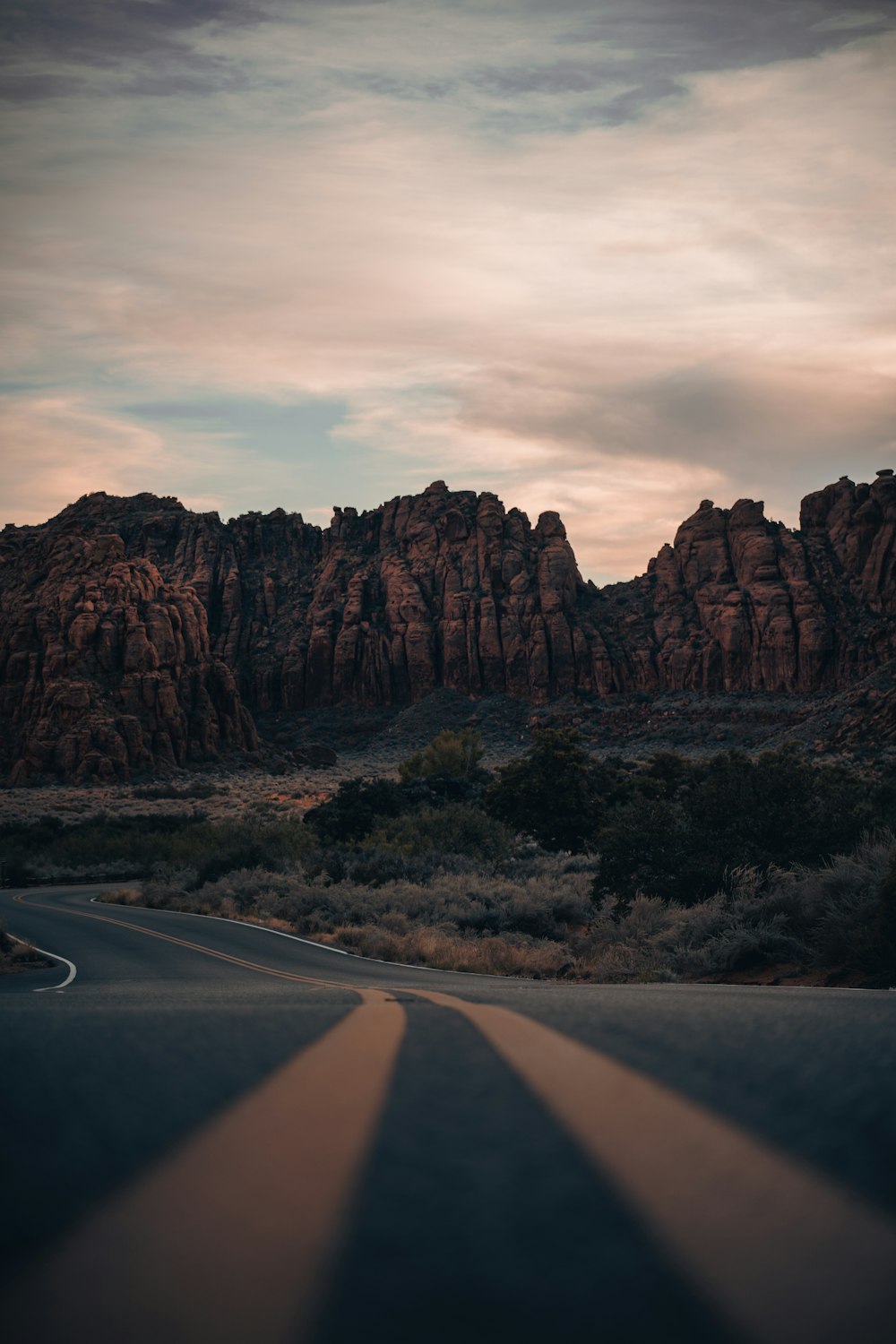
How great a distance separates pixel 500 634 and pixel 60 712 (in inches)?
2675

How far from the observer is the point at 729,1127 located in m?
1.97

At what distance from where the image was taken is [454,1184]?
176cm

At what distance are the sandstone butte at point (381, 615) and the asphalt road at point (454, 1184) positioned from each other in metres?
100

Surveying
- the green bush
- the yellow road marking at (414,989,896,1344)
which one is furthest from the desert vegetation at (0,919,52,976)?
the green bush

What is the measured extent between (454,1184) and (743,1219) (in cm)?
51

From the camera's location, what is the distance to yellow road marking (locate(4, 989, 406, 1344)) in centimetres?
139

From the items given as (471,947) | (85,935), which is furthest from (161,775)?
(471,947)

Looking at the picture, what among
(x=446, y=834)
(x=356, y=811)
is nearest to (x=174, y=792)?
(x=356, y=811)

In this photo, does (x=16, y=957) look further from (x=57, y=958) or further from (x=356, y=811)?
(x=356, y=811)

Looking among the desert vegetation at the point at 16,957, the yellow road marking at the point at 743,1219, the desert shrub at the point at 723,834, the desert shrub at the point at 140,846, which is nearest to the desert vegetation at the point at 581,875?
the desert shrub at the point at 723,834

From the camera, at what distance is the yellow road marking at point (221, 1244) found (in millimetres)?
1392

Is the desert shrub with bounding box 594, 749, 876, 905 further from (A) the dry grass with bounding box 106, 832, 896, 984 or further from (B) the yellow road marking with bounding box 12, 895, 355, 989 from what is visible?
(B) the yellow road marking with bounding box 12, 895, 355, 989

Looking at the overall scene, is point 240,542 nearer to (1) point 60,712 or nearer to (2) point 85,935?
(1) point 60,712

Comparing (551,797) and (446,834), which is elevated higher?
(551,797)
